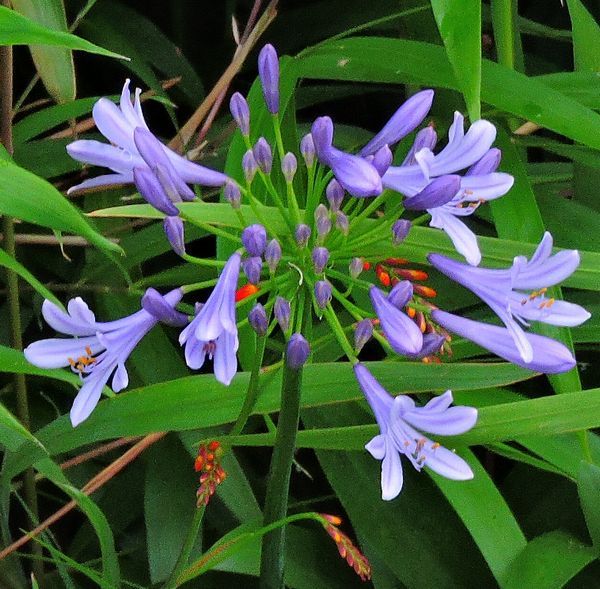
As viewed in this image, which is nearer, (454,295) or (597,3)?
(454,295)

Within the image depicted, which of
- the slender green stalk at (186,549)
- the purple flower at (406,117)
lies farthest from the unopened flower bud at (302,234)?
the slender green stalk at (186,549)

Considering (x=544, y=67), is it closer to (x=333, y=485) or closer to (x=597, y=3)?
(x=597, y=3)

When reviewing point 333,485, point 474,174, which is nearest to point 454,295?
point 333,485

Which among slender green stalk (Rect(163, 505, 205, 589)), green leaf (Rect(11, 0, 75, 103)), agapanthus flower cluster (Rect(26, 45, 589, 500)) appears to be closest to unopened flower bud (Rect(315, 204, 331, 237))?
agapanthus flower cluster (Rect(26, 45, 589, 500))

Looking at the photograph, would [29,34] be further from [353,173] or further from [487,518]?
[487,518]

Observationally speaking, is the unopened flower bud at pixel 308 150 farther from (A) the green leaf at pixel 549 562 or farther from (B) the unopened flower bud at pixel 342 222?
(A) the green leaf at pixel 549 562

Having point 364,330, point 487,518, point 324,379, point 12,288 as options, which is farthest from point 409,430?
point 12,288
